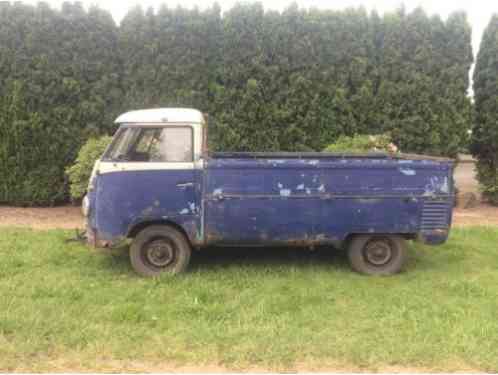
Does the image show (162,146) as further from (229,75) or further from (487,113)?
(487,113)

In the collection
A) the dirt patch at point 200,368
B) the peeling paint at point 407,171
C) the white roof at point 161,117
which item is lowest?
the dirt patch at point 200,368

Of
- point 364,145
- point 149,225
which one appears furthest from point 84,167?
Answer: point 364,145

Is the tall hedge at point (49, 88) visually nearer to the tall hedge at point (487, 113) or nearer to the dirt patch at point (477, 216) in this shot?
the dirt patch at point (477, 216)

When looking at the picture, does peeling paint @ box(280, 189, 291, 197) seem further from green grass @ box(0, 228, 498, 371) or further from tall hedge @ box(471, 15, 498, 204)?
tall hedge @ box(471, 15, 498, 204)

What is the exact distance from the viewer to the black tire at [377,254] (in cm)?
622

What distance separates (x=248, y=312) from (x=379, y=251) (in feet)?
6.84

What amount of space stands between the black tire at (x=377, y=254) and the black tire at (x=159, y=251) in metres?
1.97

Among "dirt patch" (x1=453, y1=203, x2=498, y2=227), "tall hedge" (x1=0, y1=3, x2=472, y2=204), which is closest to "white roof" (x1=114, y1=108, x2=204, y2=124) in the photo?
"tall hedge" (x1=0, y1=3, x2=472, y2=204)

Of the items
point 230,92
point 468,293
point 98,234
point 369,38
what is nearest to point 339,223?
point 468,293

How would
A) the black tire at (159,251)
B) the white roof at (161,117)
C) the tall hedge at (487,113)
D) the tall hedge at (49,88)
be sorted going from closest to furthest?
the white roof at (161,117), the black tire at (159,251), the tall hedge at (49,88), the tall hedge at (487,113)

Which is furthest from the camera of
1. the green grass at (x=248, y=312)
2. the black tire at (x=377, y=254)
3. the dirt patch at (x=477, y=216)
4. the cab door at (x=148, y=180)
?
the dirt patch at (x=477, y=216)

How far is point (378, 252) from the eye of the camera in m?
6.28

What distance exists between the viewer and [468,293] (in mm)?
5531

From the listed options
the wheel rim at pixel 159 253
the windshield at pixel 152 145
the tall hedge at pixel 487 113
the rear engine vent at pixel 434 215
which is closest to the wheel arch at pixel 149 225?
the wheel rim at pixel 159 253
